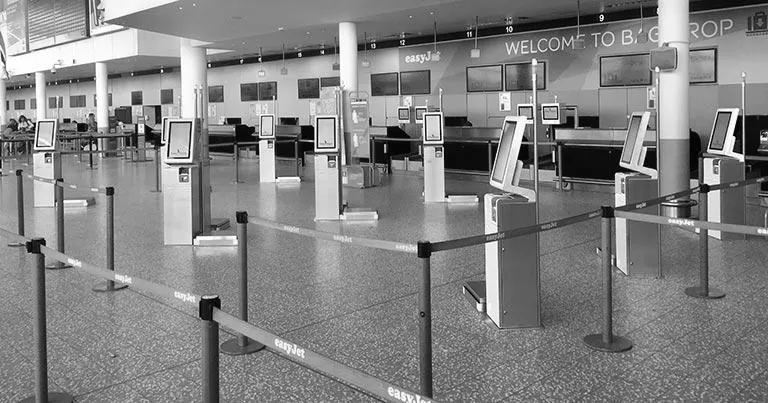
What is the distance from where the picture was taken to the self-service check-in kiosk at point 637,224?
6.28 m

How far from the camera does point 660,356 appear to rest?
163 inches

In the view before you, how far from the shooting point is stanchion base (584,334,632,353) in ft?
14.0

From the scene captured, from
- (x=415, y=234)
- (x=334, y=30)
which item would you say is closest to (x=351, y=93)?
(x=334, y=30)

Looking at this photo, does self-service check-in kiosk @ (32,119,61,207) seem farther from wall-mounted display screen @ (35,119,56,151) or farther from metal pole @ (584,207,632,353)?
metal pole @ (584,207,632,353)

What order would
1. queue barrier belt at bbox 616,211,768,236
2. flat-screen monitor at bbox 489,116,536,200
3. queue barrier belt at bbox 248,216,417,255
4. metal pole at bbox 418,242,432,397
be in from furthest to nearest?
flat-screen monitor at bbox 489,116,536,200, queue barrier belt at bbox 616,211,768,236, queue barrier belt at bbox 248,216,417,255, metal pole at bbox 418,242,432,397

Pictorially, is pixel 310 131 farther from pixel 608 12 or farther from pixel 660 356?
pixel 660 356

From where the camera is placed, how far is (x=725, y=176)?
7.82m

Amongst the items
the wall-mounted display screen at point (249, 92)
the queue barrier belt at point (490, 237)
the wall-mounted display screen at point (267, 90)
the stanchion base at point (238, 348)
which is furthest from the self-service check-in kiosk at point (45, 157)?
the wall-mounted display screen at point (249, 92)

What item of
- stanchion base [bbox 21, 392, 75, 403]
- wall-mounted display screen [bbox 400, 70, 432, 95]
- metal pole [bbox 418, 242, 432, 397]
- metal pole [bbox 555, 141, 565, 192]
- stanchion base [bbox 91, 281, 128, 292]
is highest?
wall-mounted display screen [bbox 400, 70, 432, 95]

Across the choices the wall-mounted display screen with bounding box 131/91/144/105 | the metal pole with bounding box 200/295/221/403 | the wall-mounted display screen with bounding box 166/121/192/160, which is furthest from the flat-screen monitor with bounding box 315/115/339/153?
the wall-mounted display screen with bounding box 131/91/144/105

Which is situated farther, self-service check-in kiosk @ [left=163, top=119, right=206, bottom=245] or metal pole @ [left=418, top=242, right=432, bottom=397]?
self-service check-in kiosk @ [left=163, top=119, right=206, bottom=245]

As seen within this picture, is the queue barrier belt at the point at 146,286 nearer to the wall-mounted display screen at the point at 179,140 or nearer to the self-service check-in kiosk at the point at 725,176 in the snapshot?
the wall-mounted display screen at the point at 179,140

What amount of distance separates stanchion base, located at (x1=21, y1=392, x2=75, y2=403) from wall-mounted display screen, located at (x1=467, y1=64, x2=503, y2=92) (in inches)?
599

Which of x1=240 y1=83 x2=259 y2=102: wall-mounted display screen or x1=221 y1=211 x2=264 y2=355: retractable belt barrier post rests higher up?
x1=240 y1=83 x2=259 y2=102: wall-mounted display screen
